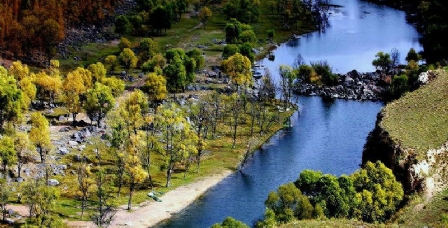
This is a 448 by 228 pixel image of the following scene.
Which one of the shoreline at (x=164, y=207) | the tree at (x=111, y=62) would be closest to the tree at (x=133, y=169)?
the shoreline at (x=164, y=207)

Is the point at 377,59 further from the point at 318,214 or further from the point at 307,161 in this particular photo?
the point at 318,214

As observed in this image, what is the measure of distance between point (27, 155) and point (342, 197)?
177ft

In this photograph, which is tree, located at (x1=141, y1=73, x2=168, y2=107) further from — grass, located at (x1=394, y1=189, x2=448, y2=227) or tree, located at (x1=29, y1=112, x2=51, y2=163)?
grass, located at (x1=394, y1=189, x2=448, y2=227)

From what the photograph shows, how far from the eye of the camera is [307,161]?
124562 millimetres

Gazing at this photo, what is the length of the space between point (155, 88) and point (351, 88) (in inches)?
2190

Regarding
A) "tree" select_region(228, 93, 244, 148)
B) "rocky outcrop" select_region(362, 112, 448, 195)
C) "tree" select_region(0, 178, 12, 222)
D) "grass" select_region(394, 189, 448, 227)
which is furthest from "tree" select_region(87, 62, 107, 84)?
"grass" select_region(394, 189, 448, 227)

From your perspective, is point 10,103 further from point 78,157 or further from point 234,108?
point 234,108

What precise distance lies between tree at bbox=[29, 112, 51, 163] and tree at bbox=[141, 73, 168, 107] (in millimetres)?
34056

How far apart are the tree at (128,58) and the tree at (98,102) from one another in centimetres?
4320

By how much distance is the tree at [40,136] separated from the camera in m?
107

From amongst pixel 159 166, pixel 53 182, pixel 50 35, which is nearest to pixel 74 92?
pixel 159 166

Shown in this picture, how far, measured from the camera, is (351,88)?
170m

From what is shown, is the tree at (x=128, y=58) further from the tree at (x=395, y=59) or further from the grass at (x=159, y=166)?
the tree at (x=395, y=59)

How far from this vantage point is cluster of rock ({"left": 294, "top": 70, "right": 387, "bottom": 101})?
168m
